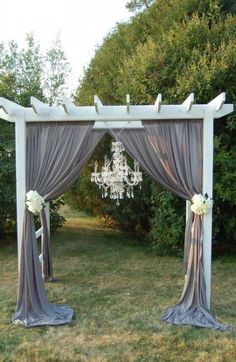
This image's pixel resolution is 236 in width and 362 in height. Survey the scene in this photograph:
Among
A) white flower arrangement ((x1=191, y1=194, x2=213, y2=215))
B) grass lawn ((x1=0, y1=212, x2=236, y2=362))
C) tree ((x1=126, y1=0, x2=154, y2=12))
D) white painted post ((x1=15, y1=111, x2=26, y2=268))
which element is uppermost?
tree ((x1=126, y1=0, x2=154, y2=12))

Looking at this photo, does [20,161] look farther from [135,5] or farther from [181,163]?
[135,5]

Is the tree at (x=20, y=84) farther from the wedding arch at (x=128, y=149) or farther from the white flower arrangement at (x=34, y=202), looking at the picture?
the white flower arrangement at (x=34, y=202)

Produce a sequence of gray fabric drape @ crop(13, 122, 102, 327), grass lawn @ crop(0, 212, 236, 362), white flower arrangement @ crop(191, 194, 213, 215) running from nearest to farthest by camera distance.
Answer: grass lawn @ crop(0, 212, 236, 362)
white flower arrangement @ crop(191, 194, 213, 215)
gray fabric drape @ crop(13, 122, 102, 327)

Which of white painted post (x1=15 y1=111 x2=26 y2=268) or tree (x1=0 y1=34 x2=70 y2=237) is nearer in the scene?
white painted post (x1=15 y1=111 x2=26 y2=268)

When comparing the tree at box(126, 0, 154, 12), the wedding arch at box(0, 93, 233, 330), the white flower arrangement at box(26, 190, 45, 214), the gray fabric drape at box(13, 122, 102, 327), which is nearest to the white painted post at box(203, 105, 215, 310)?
the wedding arch at box(0, 93, 233, 330)

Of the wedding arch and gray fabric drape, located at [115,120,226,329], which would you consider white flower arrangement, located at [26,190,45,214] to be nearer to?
the wedding arch

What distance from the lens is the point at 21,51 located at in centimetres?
1338

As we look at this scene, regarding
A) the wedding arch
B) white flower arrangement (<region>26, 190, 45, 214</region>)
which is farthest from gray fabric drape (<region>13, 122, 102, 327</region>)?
white flower arrangement (<region>26, 190, 45, 214</region>)

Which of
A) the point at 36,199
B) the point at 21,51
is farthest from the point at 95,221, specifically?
the point at 36,199

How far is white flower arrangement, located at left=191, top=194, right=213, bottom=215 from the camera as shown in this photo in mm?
4238

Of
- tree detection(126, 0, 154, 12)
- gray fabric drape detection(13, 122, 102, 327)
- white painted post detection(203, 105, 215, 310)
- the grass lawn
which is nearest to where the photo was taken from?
the grass lawn

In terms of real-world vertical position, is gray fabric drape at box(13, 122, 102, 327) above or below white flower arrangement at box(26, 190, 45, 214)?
above

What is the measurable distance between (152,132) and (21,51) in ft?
33.8

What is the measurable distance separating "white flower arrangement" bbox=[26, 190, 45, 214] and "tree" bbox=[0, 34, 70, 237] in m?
3.30
